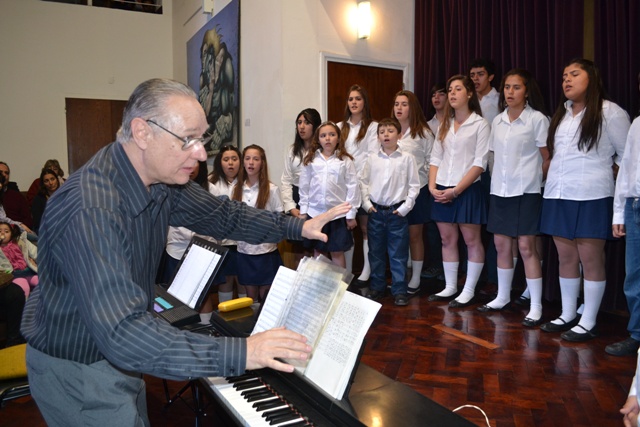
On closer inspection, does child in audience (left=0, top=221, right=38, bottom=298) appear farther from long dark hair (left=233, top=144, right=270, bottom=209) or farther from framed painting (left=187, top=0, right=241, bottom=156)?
framed painting (left=187, top=0, right=241, bottom=156)

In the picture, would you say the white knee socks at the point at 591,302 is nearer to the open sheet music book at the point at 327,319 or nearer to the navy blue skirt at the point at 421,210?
the navy blue skirt at the point at 421,210

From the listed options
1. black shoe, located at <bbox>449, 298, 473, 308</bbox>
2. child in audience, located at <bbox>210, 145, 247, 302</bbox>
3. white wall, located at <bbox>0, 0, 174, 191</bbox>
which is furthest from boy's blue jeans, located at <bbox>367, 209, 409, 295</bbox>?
white wall, located at <bbox>0, 0, 174, 191</bbox>

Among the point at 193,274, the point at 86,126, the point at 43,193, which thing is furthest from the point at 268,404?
the point at 86,126

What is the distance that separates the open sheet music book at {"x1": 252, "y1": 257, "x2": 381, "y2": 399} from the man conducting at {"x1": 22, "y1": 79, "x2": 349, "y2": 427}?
0.69ft

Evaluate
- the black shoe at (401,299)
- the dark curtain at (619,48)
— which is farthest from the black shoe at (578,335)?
the dark curtain at (619,48)

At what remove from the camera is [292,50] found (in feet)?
17.4

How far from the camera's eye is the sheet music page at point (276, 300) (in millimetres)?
1518

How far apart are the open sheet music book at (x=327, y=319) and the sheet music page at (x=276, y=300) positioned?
0.41 ft

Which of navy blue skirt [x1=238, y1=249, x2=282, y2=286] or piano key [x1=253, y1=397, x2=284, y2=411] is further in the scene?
navy blue skirt [x1=238, y1=249, x2=282, y2=286]

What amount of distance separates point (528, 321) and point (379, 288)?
50.5 inches

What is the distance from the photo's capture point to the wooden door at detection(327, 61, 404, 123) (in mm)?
5543

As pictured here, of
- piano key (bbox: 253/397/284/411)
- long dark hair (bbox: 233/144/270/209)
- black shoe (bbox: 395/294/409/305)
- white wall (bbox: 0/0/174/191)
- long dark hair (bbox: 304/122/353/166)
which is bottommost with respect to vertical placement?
black shoe (bbox: 395/294/409/305)

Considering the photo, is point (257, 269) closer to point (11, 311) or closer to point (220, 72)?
point (11, 311)

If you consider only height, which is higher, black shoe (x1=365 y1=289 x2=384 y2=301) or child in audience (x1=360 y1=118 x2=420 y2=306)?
child in audience (x1=360 y1=118 x2=420 y2=306)
